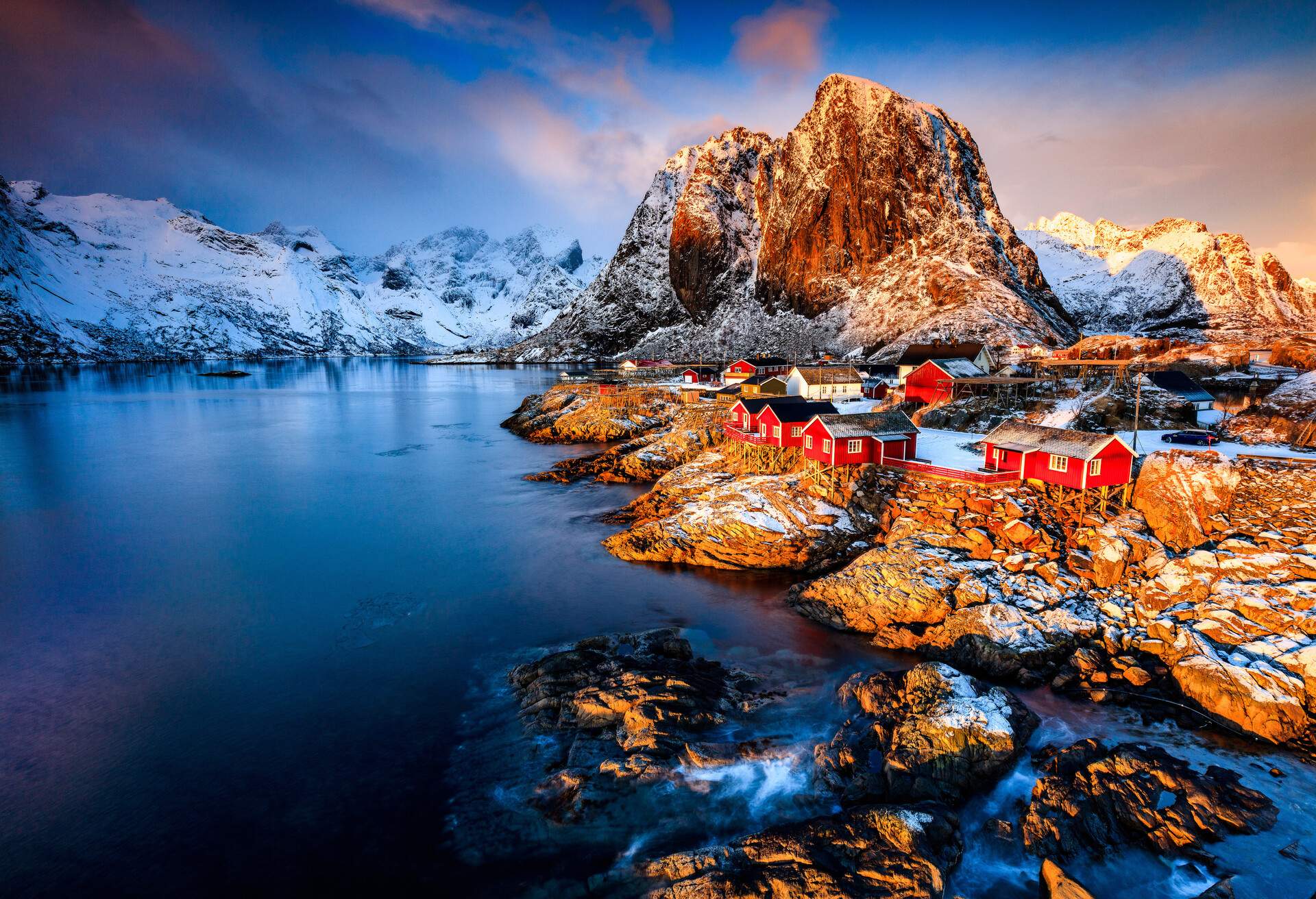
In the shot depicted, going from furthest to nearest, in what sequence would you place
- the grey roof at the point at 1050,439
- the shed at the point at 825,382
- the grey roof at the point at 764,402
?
the shed at the point at 825,382 → the grey roof at the point at 764,402 → the grey roof at the point at 1050,439

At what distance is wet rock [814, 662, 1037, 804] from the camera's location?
46.5 feet

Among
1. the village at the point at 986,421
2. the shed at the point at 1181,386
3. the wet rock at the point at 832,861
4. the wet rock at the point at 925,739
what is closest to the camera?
the wet rock at the point at 832,861

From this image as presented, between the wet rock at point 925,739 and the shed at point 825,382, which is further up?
the shed at point 825,382

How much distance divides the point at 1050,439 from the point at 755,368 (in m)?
59.6

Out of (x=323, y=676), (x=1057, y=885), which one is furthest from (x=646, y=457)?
(x=1057, y=885)

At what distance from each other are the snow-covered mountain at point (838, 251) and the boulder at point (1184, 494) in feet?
237

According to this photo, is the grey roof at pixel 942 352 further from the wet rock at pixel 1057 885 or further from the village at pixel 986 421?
the wet rock at pixel 1057 885

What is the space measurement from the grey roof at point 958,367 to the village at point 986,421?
0.13 meters

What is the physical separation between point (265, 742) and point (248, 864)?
4.89 metres

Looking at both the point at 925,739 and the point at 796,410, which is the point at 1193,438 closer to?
the point at 796,410

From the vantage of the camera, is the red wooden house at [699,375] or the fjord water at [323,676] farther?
the red wooden house at [699,375]

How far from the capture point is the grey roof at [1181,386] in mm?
42281

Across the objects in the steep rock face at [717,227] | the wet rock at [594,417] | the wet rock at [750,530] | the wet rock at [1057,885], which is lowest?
the wet rock at [1057,885]

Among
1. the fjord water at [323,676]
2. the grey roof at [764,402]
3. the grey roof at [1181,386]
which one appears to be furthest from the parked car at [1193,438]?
the fjord water at [323,676]
